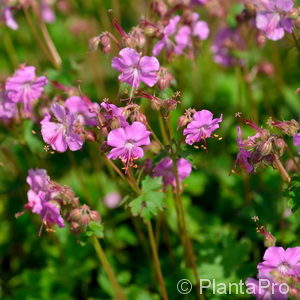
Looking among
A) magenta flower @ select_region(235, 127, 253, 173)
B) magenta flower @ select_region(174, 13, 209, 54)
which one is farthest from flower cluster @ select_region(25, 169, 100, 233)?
magenta flower @ select_region(174, 13, 209, 54)

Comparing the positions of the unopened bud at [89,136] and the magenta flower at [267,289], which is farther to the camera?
the unopened bud at [89,136]

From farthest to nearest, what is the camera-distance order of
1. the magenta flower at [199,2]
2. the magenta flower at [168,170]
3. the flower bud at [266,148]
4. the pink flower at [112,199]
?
the pink flower at [112,199] < the magenta flower at [199,2] < the magenta flower at [168,170] < the flower bud at [266,148]

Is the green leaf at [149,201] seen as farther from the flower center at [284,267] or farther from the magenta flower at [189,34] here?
the magenta flower at [189,34]

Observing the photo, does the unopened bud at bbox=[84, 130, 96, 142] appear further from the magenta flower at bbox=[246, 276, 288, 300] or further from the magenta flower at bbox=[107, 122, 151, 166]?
the magenta flower at bbox=[246, 276, 288, 300]

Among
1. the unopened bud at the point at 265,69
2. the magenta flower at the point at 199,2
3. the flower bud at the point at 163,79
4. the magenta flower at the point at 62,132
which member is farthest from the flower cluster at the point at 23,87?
the unopened bud at the point at 265,69

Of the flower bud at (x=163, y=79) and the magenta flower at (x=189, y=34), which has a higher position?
the flower bud at (x=163, y=79)

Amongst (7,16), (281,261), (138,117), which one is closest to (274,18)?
(138,117)
